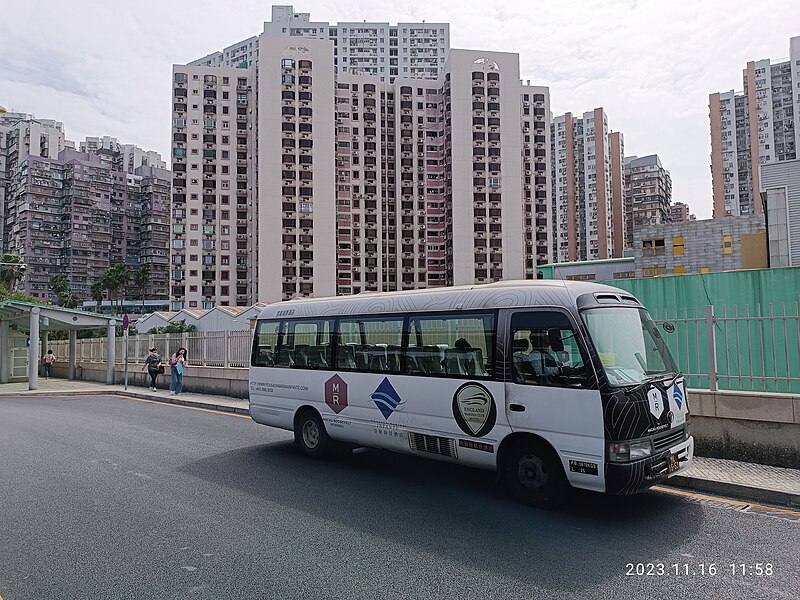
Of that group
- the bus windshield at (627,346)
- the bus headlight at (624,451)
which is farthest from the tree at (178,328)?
the bus headlight at (624,451)

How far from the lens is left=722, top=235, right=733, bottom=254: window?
3525 cm

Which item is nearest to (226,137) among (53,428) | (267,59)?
(267,59)

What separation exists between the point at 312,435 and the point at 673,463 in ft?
17.5

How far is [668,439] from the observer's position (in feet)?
20.7

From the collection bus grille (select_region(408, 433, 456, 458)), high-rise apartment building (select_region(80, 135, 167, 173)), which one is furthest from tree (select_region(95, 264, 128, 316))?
bus grille (select_region(408, 433, 456, 458))

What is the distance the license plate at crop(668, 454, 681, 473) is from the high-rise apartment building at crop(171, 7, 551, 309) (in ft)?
243

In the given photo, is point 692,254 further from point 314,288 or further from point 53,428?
point 314,288

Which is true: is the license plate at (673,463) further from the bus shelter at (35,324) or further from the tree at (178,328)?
the tree at (178,328)

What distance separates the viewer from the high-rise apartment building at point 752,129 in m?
95.7

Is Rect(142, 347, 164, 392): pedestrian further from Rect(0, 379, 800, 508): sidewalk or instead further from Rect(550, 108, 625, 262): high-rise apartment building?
Rect(550, 108, 625, 262): high-rise apartment building

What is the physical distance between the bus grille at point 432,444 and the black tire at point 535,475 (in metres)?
0.76

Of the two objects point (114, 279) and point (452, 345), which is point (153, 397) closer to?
point (452, 345)

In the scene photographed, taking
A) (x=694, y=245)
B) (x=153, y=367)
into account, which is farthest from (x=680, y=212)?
(x=153, y=367)

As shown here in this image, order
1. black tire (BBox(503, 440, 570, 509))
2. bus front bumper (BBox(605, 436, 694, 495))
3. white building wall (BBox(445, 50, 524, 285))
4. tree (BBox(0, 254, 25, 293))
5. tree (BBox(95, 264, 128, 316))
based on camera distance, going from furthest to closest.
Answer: tree (BBox(95, 264, 128, 316)), white building wall (BBox(445, 50, 524, 285)), tree (BBox(0, 254, 25, 293)), black tire (BBox(503, 440, 570, 509)), bus front bumper (BBox(605, 436, 694, 495))
